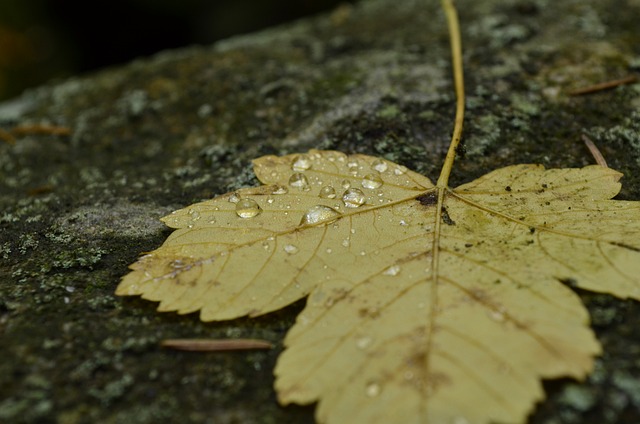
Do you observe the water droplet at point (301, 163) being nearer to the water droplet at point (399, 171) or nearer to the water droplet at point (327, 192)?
the water droplet at point (327, 192)

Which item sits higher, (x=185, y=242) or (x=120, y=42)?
(x=185, y=242)

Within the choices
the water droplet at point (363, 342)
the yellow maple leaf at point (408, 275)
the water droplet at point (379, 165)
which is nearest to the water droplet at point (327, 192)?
the yellow maple leaf at point (408, 275)

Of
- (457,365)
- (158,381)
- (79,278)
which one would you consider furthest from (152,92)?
(457,365)

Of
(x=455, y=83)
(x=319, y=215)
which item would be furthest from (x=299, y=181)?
(x=455, y=83)

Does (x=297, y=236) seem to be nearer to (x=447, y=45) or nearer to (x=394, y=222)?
(x=394, y=222)

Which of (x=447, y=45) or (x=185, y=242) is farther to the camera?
(x=447, y=45)

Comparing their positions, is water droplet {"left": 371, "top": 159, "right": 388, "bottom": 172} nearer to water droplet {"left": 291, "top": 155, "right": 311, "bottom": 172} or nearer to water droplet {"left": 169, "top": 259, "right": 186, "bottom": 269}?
water droplet {"left": 291, "top": 155, "right": 311, "bottom": 172}
